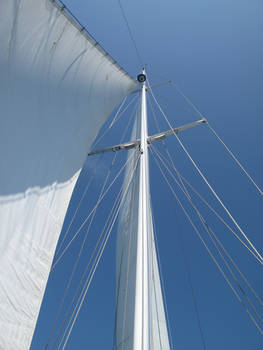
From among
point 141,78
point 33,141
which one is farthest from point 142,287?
point 141,78

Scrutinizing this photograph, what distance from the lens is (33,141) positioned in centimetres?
283

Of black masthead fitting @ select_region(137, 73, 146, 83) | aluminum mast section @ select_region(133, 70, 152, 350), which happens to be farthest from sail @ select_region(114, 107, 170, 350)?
black masthead fitting @ select_region(137, 73, 146, 83)

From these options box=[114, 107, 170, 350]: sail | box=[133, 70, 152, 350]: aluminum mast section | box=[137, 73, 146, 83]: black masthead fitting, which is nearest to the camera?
box=[133, 70, 152, 350]: aluminum mast section

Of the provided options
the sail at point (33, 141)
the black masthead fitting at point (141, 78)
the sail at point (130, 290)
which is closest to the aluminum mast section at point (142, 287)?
the sail at point (130, 290)

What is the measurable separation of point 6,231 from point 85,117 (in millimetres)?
2552

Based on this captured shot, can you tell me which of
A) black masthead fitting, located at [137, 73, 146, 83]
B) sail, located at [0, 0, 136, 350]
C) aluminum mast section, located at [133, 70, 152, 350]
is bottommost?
aluminum mast section, located at [133, 70, 152, 350]

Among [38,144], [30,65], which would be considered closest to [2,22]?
[30,65]

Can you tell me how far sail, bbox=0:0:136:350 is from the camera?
7.72 ft

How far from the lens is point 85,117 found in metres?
4.27

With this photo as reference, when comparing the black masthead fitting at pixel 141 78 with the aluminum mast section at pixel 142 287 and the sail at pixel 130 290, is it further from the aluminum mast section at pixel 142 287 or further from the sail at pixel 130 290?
the aluminum mast section at pixel 142 287

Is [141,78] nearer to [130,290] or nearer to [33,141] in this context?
[33,141]

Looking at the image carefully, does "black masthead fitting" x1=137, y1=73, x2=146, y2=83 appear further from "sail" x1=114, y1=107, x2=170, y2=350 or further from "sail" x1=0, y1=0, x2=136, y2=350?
"sail" x1=0, y1=0, x2=136, y2=350

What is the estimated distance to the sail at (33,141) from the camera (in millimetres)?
2354

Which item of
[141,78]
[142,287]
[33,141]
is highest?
[141,78]
